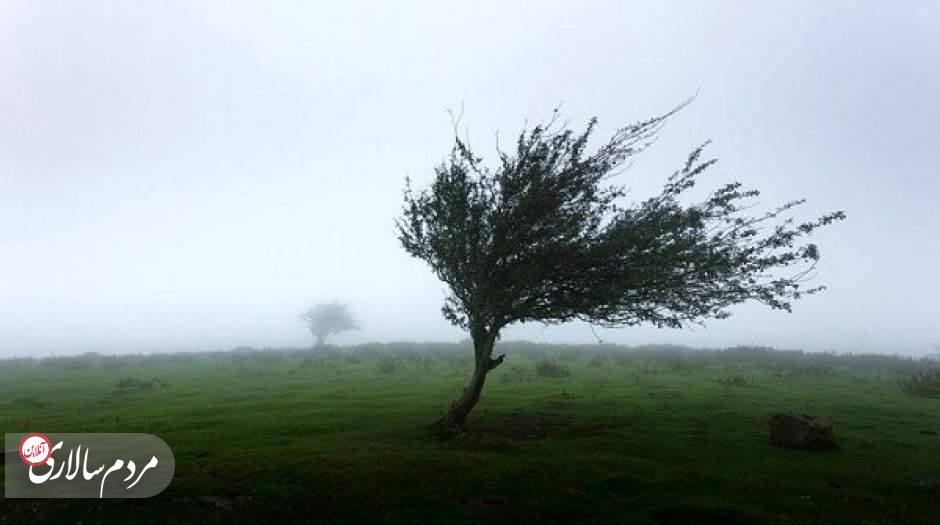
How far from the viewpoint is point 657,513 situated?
38.1ft

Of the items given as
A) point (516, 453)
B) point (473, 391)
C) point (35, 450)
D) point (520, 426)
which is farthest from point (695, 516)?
point (35, 450)

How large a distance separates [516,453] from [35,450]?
15.2 m

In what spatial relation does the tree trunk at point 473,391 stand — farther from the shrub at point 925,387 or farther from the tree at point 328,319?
A: the tree at point 328,319

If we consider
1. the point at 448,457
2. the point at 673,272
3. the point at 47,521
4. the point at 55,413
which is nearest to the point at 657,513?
the point at 448,457

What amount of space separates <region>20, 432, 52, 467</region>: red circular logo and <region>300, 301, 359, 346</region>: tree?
340ft

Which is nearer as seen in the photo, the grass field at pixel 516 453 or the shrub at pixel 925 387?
the grass field at pixel 516 453

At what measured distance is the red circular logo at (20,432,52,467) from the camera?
54.7ft

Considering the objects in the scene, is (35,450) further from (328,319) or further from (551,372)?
(328,319)

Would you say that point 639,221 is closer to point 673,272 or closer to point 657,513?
point 673,272

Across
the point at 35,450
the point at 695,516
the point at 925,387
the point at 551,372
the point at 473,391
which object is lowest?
the point at 695,516

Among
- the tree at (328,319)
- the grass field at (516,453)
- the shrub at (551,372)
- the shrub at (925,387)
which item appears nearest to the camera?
the grass field at (516,453)

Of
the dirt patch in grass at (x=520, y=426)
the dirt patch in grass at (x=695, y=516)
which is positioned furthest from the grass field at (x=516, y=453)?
the dirt patch in grass at (x=520, y=426)

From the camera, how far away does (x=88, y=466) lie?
16.1 m

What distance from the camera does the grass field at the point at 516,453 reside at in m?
12.1
